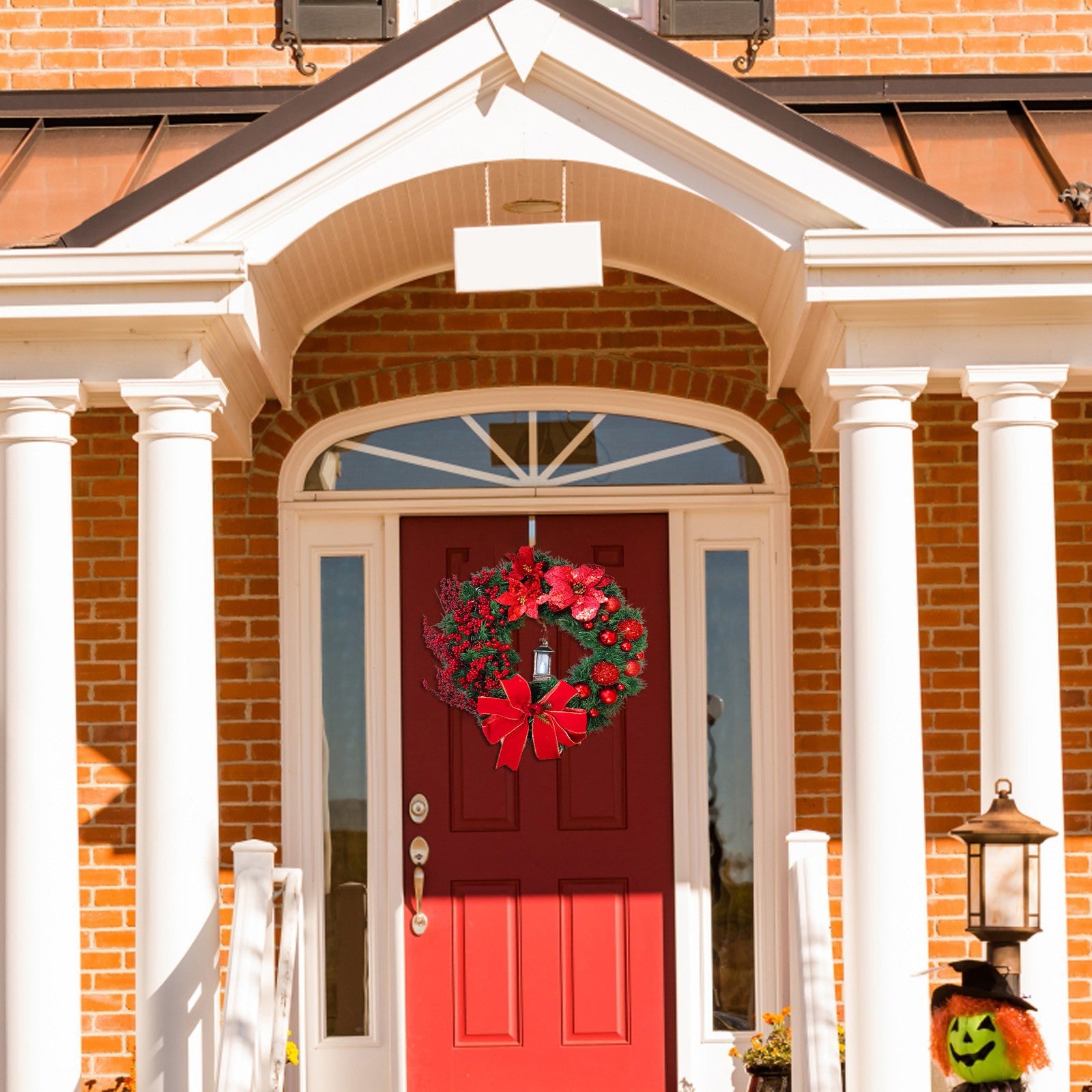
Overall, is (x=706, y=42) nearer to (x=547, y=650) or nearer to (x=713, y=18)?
(x=713, y=18)

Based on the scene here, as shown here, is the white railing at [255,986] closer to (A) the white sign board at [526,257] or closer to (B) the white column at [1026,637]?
(A) the white sign board at [526,257]

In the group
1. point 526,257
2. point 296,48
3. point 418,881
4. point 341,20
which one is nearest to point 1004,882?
point 526,257

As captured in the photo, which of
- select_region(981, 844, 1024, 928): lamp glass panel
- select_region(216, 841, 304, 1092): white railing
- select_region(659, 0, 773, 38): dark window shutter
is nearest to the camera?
select_region(981, 844, 1024, 928): lamp glass panel

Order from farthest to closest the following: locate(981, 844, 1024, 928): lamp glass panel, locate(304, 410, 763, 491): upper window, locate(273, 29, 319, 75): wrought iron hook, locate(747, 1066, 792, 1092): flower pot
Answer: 1. locate(273, 29, 319, 75): wrought iron hook
2. locate(304, 410, 763, 491): upper window
3. locate(747, 1066, 792, 1092): flower pot
4. locate(981, 844, 1024, 928): lamp glass panel

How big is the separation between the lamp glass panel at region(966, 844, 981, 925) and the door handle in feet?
9.03

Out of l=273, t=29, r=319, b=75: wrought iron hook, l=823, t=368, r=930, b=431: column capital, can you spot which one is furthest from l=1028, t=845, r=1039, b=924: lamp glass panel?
l=273, t=29, r=319, b=75: wrought iron hook

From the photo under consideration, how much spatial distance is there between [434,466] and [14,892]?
241 centimetres

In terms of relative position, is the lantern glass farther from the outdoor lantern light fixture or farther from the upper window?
the upper window

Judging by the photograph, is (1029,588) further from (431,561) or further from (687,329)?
(431,561)

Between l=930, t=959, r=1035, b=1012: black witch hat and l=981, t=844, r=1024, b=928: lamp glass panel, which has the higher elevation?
l=981, t=844, r=1024, b=928: lamp glass panel

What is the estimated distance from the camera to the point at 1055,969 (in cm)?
484

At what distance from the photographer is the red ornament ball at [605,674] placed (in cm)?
616

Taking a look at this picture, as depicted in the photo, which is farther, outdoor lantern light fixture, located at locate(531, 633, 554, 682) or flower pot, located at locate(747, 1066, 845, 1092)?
outdoor lantern light fixture, located at locate(531, 633, 554, 682)

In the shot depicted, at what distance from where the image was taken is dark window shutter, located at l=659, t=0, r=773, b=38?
21.9ft
